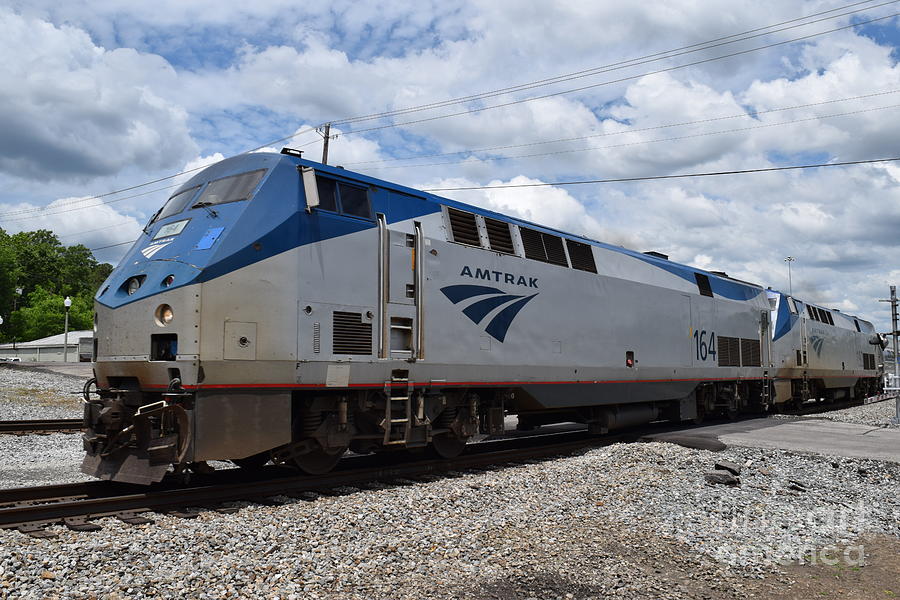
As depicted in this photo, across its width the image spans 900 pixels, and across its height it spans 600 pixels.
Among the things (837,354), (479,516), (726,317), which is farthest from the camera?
(837,354)

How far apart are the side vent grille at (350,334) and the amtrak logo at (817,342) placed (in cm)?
2039

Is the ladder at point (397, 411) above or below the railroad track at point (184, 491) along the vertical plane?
above

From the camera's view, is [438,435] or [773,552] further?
[438,435]

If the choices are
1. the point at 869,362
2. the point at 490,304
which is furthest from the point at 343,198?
the point at 869,362

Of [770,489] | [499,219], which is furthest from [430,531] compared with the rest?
[499,219]

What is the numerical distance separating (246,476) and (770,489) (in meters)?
6.69

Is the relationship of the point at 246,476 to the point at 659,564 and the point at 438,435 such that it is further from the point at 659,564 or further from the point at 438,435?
the point at 659,564

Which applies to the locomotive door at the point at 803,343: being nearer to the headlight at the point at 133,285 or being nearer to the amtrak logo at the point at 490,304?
the amtrak logo at the point at 490,304

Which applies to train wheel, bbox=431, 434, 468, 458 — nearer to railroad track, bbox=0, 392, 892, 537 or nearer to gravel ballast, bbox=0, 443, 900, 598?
railroad track, bbox=0, 392, 892, 537

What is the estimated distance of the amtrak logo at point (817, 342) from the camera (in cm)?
2380

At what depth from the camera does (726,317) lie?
1762 cm

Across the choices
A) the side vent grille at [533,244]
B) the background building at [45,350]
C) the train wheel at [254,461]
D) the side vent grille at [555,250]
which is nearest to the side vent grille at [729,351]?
the side vent grille at [555,250]

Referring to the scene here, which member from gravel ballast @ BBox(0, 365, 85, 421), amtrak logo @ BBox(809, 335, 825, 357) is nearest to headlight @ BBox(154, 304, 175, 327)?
gravel ballast @ BBox(0, 365, 85, 421)

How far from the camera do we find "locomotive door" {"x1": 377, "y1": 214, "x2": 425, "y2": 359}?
28.7 feet
